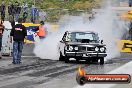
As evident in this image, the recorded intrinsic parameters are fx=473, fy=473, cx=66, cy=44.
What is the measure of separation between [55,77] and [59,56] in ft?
25.5

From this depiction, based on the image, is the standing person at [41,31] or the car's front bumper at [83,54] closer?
the car's front bumper at [83,54]

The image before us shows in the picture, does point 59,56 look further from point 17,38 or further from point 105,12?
point 105,12

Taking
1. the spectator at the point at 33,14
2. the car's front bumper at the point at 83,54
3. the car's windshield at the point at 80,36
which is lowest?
the car's front bumper at the point at 83,54

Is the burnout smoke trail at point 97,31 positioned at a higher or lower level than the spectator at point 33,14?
lower

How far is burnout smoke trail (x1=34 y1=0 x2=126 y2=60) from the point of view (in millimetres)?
23141

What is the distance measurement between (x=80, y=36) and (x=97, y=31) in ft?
30.2

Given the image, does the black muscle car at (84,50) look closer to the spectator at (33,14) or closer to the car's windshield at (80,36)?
the car's windshield at (80,36)

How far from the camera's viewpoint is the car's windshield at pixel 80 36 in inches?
790

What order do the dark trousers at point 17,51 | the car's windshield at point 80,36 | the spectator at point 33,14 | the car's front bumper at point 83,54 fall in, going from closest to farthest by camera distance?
1. the dark trousers at point 17,51
2. the car's front bumper at point 83,54
3. the car's windshield at point 80,36
4. the spectator at point 33,14

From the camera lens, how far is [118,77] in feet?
18.7

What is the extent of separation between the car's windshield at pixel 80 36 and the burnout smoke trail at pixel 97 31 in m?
1.87

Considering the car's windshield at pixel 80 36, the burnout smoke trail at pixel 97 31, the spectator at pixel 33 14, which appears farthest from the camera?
the spectator at pixel 33 14

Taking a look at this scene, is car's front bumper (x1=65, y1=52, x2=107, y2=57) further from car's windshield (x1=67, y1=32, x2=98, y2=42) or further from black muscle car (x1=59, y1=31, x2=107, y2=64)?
car's windshield (x1=67, y1=32, x2=98, y2=42)

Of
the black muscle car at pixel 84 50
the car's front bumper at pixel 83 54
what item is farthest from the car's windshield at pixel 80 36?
the car's front bumper at pixel 83 54
